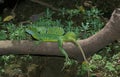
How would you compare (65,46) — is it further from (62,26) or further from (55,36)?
(62,26)

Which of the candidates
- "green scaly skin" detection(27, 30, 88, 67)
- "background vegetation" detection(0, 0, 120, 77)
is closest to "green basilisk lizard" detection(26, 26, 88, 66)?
"green scaly skin" detection(27, 30, 88, 67)

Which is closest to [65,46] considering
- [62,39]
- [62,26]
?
[62,39]

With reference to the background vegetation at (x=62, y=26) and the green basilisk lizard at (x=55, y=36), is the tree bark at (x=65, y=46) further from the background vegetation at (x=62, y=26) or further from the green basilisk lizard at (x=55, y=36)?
the background vegetation at (x=62, y=26)

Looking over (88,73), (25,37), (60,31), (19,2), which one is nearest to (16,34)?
(25,37)

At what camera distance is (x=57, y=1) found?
4.15 metres

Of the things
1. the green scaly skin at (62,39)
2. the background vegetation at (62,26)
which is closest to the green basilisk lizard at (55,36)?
the green scaly skin at (62,39)

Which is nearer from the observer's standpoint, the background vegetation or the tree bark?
the tree bark

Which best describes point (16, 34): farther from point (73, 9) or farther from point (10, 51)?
point (73, 9)

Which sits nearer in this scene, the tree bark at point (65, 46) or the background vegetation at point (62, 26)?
the tree bark at point (65, 46)

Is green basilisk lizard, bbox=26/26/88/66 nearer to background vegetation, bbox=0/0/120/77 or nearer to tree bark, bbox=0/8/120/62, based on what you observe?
tree bark, bbox=0/8/120/62

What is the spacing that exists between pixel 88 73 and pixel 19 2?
5.81 feet

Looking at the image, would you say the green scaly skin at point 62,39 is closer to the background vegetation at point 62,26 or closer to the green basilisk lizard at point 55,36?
the green basilisk lizard at point 55,36

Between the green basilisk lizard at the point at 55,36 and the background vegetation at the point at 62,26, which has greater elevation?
the green basilisk lizard at the point at 55,36

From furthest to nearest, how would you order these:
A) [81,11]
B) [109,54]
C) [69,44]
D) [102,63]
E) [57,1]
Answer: [57,1], [81,11], [109,54], [102,63], [69,44]
